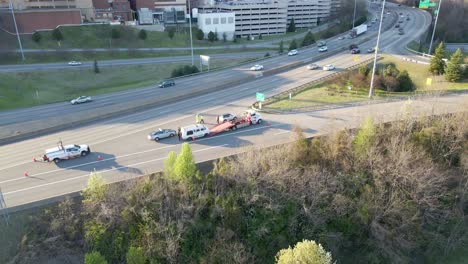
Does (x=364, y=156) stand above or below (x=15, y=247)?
above

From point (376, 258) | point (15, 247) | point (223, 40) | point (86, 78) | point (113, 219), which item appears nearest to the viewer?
point (15, 247)

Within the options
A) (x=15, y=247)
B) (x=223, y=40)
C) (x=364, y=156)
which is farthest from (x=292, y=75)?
(x=223, y=40)

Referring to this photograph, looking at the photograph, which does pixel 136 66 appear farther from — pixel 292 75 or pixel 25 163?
pixel 25 163

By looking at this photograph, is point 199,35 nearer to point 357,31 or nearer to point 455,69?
point 357,31

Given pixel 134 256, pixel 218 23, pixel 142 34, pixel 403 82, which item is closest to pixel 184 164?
pixel 134 256

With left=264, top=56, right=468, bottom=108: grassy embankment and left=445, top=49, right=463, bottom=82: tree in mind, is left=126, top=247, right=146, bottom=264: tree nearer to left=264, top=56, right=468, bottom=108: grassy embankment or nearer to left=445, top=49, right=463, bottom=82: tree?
left=264, top=56, right=468, bottom=108: grassy embankment
